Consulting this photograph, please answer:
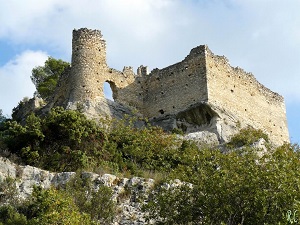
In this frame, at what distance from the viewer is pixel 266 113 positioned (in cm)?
3788

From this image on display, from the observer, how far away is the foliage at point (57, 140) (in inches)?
1008

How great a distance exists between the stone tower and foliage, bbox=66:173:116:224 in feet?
41.0

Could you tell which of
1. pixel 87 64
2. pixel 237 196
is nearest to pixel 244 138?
pixel 87 64

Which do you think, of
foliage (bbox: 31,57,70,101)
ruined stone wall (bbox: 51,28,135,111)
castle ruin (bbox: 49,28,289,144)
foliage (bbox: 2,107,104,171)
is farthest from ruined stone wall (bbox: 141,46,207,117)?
foliage (bbox: 31,57,70,101)

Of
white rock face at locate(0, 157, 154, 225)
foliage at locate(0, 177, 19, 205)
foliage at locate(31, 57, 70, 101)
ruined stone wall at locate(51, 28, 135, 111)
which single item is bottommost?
foliage at locate(0, 177, 19, 205)

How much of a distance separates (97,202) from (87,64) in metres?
14.8

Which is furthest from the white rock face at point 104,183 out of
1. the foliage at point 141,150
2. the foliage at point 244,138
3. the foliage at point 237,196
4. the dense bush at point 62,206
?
the foliage at point 244,138

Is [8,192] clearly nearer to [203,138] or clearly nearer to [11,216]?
[11,216]

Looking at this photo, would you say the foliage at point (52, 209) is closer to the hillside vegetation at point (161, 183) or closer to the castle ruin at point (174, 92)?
the hillside vegetation at point (161, 183)

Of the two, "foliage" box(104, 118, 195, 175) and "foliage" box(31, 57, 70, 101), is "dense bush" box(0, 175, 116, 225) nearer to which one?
"foliage" box(104, 118, 195, 175)

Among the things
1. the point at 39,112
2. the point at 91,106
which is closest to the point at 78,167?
the point at 91,106

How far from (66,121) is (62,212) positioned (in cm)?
957

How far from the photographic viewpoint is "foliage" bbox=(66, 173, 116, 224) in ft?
66.1

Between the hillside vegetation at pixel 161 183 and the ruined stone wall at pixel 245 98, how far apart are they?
8.03 metres
